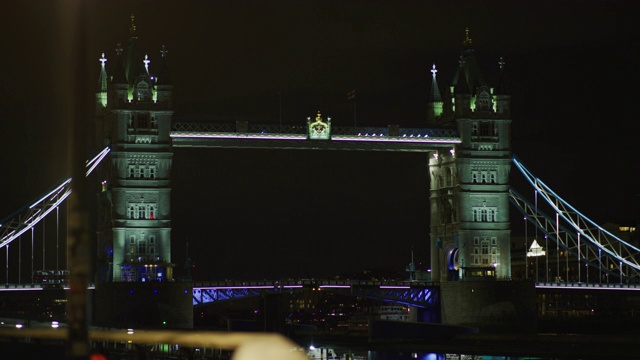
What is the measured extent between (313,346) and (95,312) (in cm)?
2377

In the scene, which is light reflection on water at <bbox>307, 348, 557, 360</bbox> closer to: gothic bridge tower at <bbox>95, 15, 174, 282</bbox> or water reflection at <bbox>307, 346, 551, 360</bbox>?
water reflection at <bbox>307, 346, 551, 360</bbox>

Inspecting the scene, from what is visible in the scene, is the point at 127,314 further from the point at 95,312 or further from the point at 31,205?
the point at 31,205

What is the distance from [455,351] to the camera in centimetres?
6600

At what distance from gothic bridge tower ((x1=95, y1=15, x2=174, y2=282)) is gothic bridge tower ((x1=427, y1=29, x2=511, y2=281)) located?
18.6 metres

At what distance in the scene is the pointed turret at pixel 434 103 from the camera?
302 feet

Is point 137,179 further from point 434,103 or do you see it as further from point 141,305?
point 434,103

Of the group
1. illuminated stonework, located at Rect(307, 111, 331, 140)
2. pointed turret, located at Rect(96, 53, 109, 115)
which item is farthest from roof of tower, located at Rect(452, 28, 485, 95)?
pointed turret, located at Rect(96, 53, 109, 115)

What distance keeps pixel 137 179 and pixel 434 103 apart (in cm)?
2239

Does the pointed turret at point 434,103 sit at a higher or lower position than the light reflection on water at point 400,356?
higher

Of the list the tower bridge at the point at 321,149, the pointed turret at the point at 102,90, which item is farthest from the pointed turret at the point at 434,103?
the pointed turret at the point at 102,90

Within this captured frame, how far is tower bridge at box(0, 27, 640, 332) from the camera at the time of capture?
80812 millimetres

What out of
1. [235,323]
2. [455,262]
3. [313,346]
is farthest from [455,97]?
[313,346]

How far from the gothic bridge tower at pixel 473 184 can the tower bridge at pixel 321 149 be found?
6 cm

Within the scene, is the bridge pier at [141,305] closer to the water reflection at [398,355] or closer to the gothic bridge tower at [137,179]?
the gothic bridge tower at [137,179]
